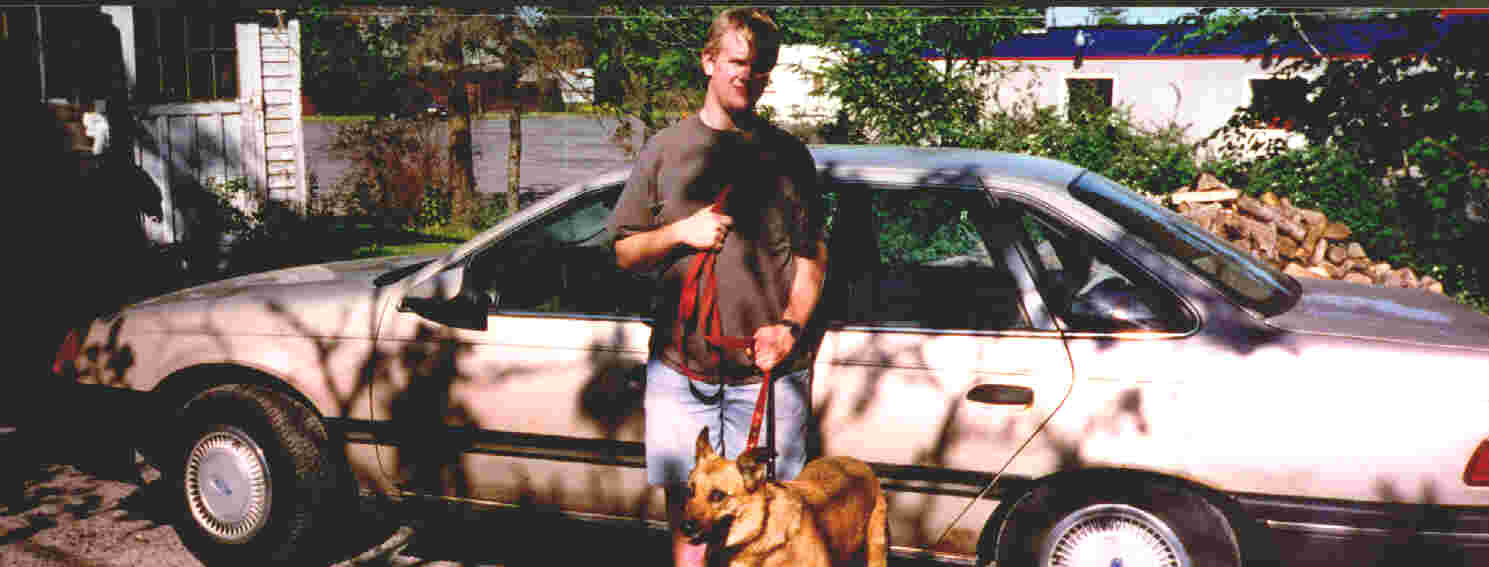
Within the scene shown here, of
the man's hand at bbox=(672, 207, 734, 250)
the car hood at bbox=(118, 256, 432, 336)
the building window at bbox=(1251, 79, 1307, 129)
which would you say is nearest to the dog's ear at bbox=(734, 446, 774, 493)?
the man's hand at bbox=(672, 207, 734, 250)

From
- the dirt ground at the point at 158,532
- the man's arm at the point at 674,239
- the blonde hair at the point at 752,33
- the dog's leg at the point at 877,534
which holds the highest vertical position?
the blonde hair at the point at 752,33

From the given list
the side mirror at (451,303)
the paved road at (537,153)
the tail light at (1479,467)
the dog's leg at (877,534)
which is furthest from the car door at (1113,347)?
the paved road at (537,153)

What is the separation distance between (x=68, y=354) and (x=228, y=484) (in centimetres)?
94

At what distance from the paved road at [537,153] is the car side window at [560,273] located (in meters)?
8.20

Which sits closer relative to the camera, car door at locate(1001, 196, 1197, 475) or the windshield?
car door at locate(1001, 196, 1197, 475)

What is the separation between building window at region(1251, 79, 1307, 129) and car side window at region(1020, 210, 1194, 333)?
721cm

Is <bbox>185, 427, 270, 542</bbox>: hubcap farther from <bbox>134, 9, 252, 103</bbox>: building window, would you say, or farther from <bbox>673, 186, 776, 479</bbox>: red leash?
<bbox>134, 9, 252, 103</bbox>: building window

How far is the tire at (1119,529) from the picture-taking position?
3.49 metres

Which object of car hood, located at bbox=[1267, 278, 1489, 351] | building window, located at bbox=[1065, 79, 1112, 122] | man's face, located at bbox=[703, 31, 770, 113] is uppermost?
building window, located at bbox=[1065, 79, 1112, 122]

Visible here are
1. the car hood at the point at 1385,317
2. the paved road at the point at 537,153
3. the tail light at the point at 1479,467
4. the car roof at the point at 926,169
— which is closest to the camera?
the tail light at the point at 1479,467

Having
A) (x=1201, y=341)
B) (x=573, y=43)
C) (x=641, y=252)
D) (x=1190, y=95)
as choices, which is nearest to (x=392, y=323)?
(x=641, y=252)

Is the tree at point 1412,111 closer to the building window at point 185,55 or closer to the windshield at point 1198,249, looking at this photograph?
the windshield at point 1198,249

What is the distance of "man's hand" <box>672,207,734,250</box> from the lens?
2.81 metres

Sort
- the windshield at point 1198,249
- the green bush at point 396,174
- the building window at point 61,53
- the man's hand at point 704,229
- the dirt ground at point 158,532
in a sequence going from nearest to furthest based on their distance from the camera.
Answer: the man's hand at point 704,229 < the windshield at point 1198,249 < the dirt ground at point 158,532 < the building window at point 61,53 < the green bush at point 396,174
